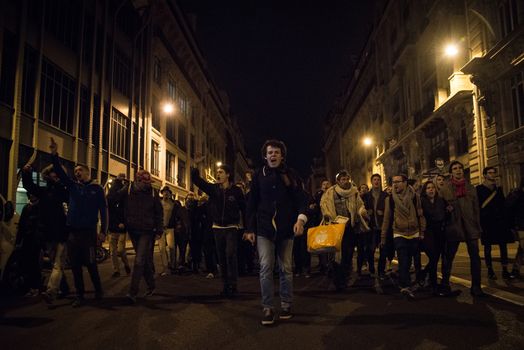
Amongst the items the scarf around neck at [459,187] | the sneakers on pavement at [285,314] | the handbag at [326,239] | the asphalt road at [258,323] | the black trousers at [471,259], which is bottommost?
the asphalt road at [258,323]

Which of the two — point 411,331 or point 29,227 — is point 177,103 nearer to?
point 29,227

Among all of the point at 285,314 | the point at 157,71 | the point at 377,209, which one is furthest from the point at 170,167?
the point at 285,314

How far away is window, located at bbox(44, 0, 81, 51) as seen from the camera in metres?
17.7

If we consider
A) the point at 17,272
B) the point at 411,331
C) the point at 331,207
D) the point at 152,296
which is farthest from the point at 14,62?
the point at 411,331

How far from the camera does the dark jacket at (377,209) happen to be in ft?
26.5

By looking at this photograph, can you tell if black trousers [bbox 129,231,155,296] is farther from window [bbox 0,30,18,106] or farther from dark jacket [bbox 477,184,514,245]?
window [bbox 0,30,18,106]

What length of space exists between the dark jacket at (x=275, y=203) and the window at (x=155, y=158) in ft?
83.8

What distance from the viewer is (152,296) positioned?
6.55 meters

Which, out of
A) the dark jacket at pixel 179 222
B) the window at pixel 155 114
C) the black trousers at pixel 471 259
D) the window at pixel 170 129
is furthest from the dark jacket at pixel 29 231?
the window at pixel 170 129

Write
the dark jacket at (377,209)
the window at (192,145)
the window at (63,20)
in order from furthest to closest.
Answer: the window at (192,145), the window at (63,20), the dark jacket at (377,209)

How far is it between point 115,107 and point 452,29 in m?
18.6

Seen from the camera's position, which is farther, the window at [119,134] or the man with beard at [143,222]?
the window at [119,134]

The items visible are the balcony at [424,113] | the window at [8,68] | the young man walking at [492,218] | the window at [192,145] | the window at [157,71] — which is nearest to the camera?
the young man walking at [492,218]

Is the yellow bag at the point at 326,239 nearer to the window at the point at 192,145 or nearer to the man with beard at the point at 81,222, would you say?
the man with beard at the point at 81,222
